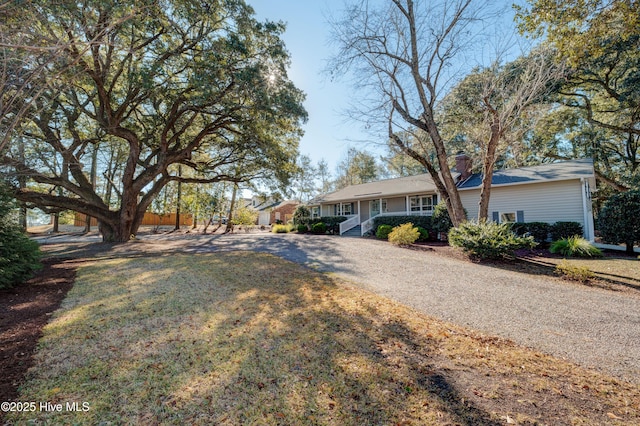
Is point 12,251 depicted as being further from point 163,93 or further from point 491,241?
point 491,241

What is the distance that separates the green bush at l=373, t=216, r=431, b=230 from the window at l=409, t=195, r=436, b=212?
256 centimetres

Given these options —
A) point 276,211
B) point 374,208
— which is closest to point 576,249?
point 374,208

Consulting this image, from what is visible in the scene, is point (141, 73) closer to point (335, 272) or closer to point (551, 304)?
point (335, 272)

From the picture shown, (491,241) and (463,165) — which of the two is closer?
(491,241)

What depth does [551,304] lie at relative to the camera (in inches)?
214

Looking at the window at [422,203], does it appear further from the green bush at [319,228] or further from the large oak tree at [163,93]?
the large oak tree at [163,93]

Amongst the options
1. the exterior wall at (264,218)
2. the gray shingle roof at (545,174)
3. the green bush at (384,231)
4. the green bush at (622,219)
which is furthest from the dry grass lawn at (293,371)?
the exterior wall at (264,218)

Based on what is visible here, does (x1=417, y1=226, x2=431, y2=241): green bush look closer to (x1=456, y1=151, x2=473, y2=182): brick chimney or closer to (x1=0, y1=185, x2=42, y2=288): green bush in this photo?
(x1=456, y1=151, x2=473, y2=182): brick chimney

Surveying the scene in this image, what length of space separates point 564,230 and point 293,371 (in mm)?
14582

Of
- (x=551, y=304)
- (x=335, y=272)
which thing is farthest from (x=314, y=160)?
(x=551, y=304)

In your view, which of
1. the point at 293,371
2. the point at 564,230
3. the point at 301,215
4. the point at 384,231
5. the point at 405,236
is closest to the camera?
the point at 293,371

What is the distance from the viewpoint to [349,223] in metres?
20.4

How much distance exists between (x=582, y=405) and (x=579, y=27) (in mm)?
7976

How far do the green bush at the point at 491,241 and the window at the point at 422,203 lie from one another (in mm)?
8375
